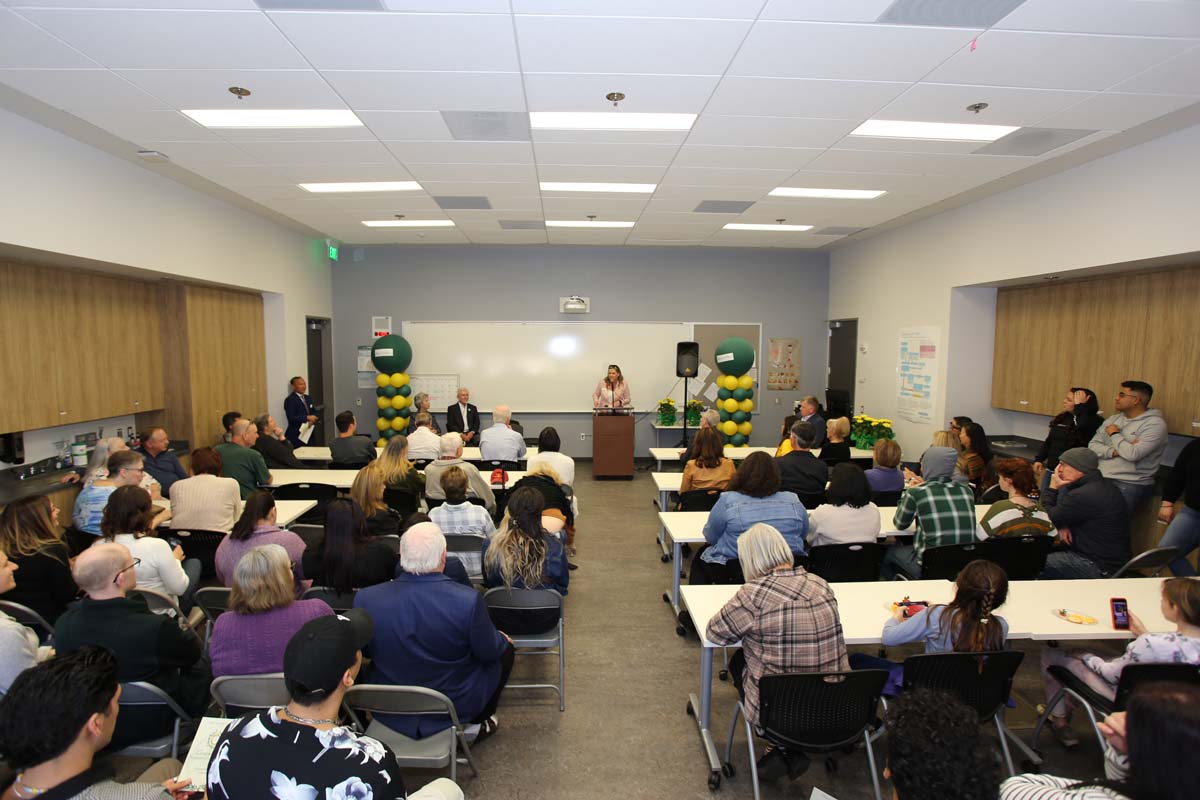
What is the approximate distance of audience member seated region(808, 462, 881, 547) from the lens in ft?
13.5

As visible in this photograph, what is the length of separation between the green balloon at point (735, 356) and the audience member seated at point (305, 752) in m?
8.36

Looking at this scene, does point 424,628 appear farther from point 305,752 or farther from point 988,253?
point 988,253

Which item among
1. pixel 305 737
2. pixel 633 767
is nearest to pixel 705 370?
pixel 633 767

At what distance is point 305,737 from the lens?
1644mm

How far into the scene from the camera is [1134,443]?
5152 millimetres

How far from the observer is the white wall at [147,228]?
14.8ft

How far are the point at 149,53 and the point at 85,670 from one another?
297 centimetres

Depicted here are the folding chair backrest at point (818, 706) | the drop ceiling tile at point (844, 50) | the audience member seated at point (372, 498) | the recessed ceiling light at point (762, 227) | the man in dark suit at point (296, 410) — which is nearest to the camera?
the folding chair backrest at point (818, 706)

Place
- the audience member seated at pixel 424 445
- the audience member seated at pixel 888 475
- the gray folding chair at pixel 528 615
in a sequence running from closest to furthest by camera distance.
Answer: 1. the gray folding chair at pixel 528 615
2. the audience member seated at pixel 888 475
3. the audience member seated at pixel 424 445

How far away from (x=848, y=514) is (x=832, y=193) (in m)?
3.50

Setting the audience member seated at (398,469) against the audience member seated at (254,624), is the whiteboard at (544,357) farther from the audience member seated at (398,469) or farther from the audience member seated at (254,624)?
the audience member seated at (254,624)

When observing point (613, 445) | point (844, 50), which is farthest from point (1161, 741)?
point (613, 445)

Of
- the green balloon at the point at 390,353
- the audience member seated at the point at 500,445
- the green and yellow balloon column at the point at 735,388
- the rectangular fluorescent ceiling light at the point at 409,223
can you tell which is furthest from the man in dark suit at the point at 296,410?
the green and yellow balloon column at the point at 735,388

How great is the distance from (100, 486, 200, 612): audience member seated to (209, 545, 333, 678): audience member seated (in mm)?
1090
